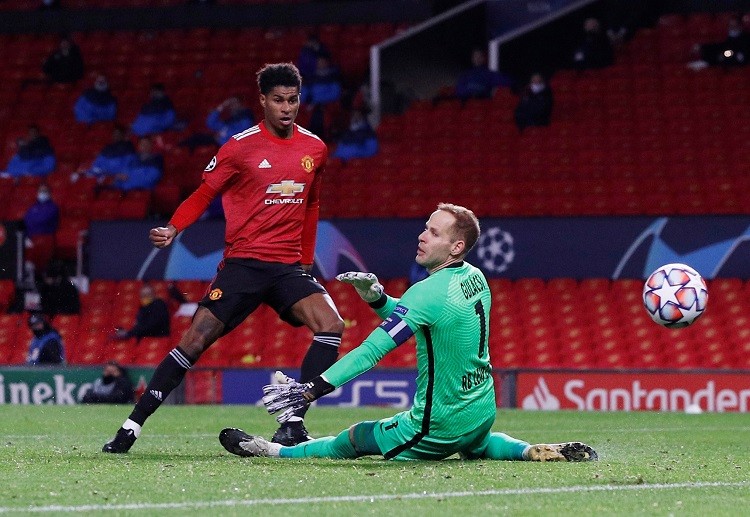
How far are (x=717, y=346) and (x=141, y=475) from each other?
471 inches

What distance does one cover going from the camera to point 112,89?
81.6ft

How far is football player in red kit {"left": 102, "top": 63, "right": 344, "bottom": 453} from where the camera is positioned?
318 inches

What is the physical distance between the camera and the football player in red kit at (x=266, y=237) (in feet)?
26.5

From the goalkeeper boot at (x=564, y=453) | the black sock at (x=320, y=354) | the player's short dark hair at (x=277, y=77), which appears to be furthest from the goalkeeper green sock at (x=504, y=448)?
the player's short dark hair at (x=277, y=77)

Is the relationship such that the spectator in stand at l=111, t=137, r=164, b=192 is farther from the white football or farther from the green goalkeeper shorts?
the green goalkeeper shorts

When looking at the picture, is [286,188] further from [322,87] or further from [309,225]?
[322,87]

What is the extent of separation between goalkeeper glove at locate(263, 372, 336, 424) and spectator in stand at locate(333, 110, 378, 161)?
14875 mm

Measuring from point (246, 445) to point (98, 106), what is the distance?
17.1m

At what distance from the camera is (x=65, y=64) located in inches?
995

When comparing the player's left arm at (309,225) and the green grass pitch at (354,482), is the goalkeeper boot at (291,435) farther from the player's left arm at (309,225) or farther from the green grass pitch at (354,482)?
the player's left arm at (309,225)

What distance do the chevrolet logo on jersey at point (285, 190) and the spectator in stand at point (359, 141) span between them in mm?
13051

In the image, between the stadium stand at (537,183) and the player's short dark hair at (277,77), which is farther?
the stadium stand at (537,183)

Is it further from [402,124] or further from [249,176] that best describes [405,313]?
[402,124]

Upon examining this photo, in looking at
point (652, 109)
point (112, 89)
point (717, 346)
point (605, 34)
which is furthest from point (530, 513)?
point (112, 89)
